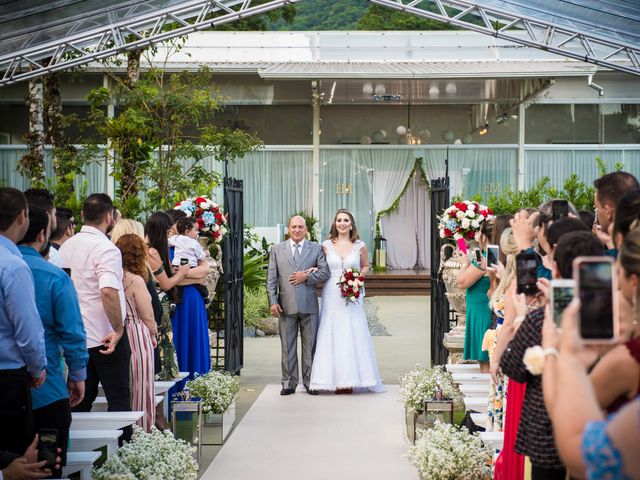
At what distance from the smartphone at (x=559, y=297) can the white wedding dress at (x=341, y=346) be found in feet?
26.8

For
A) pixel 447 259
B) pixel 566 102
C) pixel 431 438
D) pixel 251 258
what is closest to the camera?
pixel 431 438

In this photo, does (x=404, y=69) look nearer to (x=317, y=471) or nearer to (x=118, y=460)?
(x=317, y=471)

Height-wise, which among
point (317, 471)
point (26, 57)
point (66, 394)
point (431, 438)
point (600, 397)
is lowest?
point (317, 471)

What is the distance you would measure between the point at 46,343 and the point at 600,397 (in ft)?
12.0

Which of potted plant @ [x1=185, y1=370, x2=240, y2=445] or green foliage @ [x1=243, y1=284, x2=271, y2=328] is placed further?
green foliage @ [x1=243, y1=284, x2=271, y2=328]

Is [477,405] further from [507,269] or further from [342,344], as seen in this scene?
[342,344]

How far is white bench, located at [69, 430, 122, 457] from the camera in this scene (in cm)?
585

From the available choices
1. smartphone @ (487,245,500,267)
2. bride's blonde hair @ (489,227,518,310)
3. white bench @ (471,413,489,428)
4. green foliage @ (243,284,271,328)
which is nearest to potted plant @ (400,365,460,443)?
white bench @ (471,413,489,428)

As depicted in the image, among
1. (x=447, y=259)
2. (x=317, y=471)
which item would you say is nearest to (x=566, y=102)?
(x=447, y=259)

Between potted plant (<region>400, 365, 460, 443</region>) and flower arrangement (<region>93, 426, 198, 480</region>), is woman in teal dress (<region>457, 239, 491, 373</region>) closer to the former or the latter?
potted plant (<region>400, 365, 460, 443</region>)

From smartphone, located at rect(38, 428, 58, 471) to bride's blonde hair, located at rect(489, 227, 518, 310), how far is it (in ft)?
8.82

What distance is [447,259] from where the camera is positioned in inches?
412

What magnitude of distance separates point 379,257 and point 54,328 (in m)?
20.0

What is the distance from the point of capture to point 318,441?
8711 millimetres
